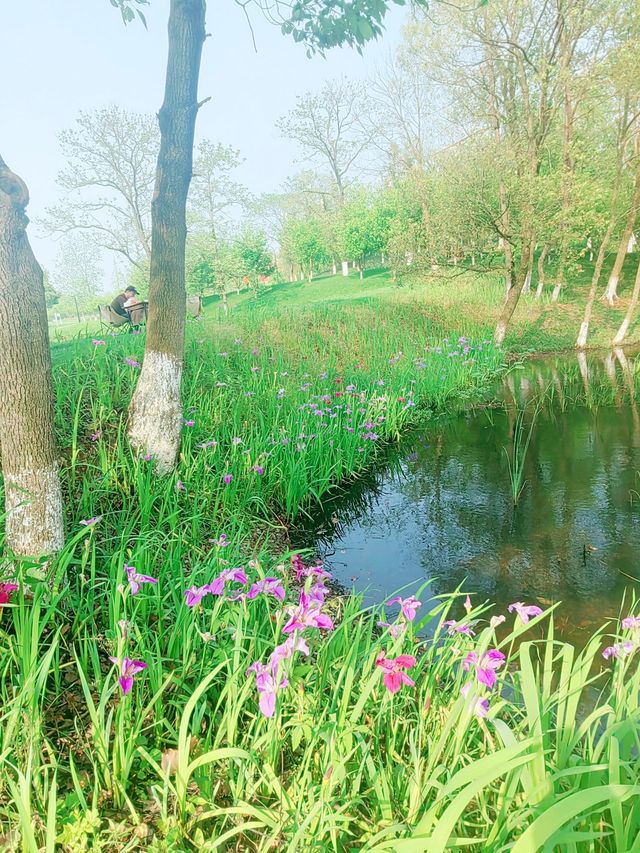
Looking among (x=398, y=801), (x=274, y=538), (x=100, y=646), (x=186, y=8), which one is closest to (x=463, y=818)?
(x=398, y=801)

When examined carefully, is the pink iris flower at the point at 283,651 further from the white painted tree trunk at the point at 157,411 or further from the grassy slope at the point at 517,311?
the grassy slope at the point at 517,311

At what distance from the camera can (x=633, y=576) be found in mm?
3391

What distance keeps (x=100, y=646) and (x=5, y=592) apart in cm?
63

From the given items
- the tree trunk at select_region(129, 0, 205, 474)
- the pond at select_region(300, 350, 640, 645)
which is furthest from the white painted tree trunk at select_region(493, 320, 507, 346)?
the tree trunk at select_region(129, 0, 205, 474)

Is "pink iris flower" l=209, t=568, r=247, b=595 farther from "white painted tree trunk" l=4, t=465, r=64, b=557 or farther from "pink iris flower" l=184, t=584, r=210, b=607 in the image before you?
"white painted tree trunk" l=4, t=465, r=64, b=557

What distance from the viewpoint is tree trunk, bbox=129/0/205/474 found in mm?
3805

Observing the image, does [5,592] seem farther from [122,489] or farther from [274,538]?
[274,538]

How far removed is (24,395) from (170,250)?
6.74 feet

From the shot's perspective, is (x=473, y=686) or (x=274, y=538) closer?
(x=473, y=686)

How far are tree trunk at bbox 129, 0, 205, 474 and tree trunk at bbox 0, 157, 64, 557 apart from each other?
4.94 ft

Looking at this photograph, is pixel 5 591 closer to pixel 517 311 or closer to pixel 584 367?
pixel 584 367

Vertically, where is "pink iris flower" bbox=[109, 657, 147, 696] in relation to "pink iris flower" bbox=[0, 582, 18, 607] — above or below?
below

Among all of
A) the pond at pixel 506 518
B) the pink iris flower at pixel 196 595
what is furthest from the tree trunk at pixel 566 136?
the pink iris flower at pixel 196 595

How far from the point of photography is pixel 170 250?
154 inches
